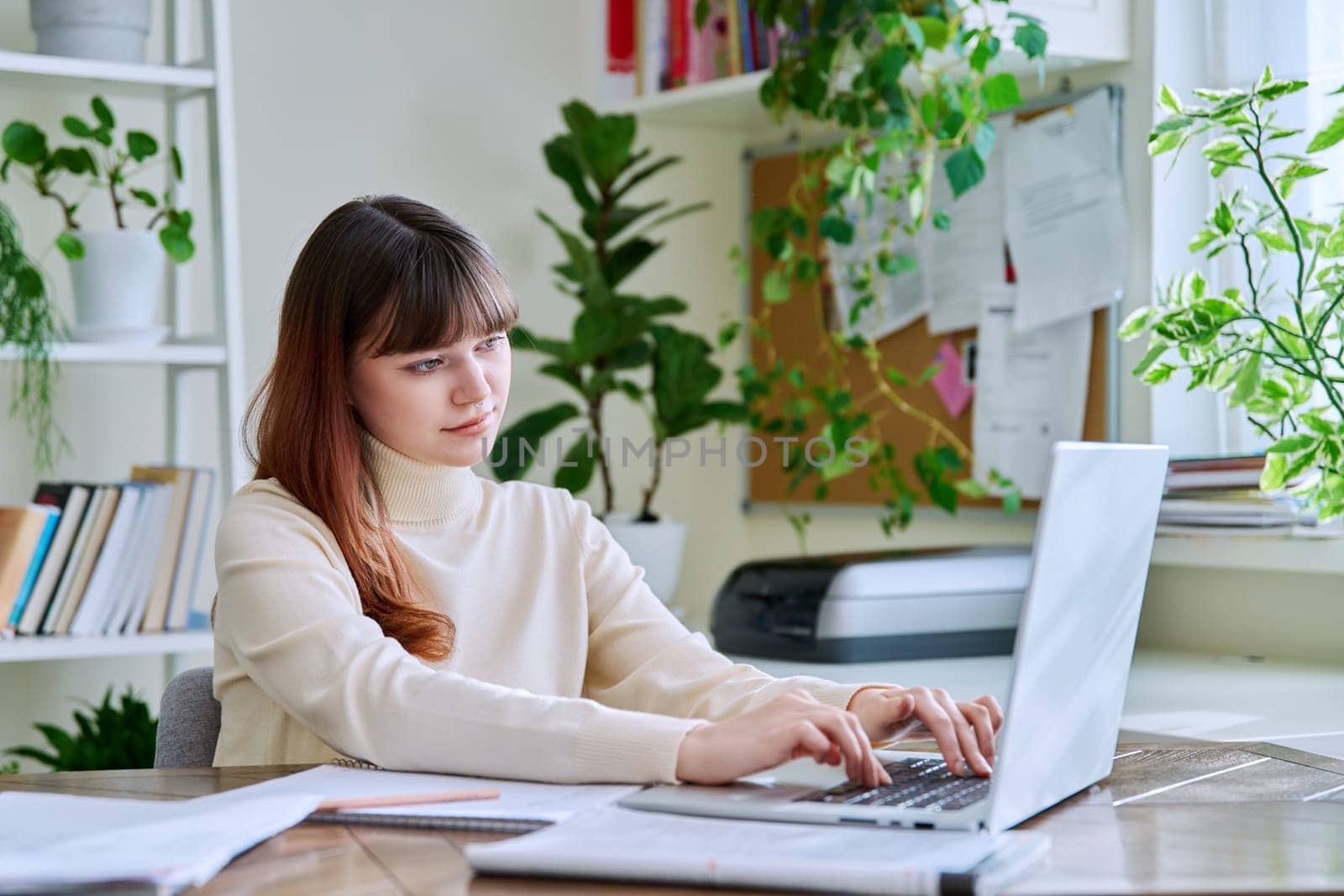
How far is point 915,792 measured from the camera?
0.95 meters

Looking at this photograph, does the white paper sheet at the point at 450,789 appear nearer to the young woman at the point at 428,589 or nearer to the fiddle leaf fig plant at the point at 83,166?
the young woman at the point at 428,589

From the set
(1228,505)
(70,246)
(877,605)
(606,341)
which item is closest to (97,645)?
(70,246)

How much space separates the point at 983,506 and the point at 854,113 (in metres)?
0.65

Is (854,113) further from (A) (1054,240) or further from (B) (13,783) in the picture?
(B) (13,783)

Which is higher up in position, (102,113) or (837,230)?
(102,113)

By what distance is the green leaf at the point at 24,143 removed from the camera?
2102 millimetres

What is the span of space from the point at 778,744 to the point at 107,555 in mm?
1465

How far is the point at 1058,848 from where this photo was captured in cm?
83

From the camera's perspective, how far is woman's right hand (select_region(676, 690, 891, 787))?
0.93 meters

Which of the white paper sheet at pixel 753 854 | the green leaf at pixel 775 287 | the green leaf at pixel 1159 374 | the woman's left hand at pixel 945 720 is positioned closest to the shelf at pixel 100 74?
the green leaf at pixel 775 287

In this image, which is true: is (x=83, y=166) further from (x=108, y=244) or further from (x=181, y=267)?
(x=181, y=267)

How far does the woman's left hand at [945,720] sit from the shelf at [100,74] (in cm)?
152

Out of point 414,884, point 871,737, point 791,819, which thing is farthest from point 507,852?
point 871,737

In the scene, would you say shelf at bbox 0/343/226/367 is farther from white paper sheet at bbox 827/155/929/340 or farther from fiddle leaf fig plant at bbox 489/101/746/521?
white paper sheet at bbox 827/155/929/340
